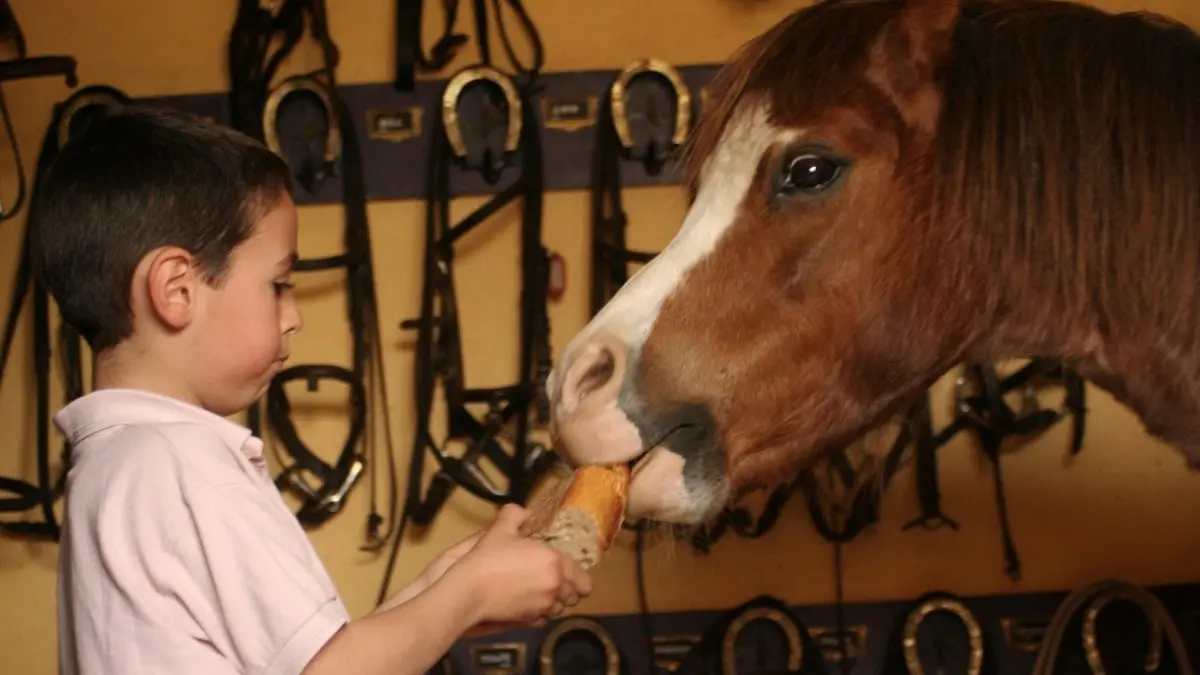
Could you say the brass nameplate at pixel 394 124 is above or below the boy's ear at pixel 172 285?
above

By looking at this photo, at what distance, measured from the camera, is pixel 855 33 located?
1010mm

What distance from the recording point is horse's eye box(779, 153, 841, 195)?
966 millimetres

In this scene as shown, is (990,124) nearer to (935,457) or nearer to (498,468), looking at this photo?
(935,457)

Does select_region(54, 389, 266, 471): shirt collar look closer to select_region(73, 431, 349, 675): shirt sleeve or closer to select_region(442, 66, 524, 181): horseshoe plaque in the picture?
select_region(73, 431, 349, 675): shirt sleeve

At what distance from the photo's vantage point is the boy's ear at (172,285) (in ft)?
2.72

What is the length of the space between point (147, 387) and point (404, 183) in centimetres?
83

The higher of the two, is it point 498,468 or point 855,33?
point 855,33

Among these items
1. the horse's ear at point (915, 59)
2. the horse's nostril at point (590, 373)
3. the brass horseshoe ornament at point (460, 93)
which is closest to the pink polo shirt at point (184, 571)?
the horse's nostril at point (590, 373)

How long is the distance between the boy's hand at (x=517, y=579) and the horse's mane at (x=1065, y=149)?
427 mm

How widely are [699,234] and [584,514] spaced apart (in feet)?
0.89

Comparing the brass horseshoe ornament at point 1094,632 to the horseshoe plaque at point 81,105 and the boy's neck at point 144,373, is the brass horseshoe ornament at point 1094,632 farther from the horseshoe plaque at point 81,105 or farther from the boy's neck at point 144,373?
the horseshoe plaque at point 81,105

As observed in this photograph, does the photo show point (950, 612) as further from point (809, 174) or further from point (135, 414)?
point (135, 414)

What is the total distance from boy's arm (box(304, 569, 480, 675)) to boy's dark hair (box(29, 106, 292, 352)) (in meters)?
0.28

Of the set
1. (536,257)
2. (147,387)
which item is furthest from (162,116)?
(536,257)
